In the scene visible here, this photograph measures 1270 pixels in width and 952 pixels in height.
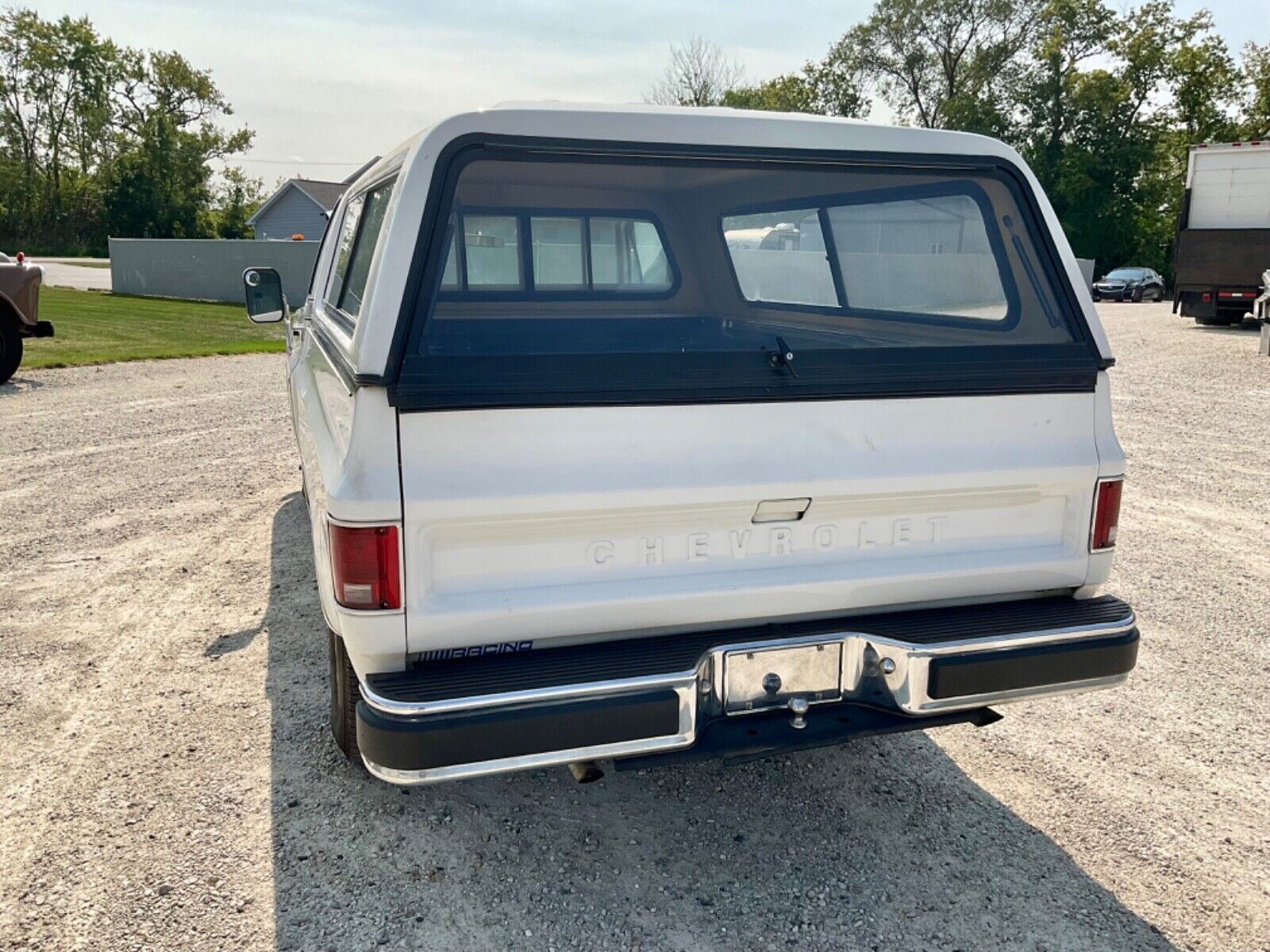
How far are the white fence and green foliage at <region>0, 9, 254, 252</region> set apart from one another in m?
24.6

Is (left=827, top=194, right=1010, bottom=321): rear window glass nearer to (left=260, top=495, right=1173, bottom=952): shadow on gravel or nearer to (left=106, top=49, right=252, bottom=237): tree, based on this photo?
(left=260, top=495, right=1173, bottom=952): shadow on gravel

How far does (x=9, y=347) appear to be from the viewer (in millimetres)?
11156

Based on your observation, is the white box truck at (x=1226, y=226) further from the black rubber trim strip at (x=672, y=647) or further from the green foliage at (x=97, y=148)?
the green foliage at (x=97, y=148)

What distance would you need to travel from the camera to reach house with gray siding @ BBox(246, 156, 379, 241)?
47094mm

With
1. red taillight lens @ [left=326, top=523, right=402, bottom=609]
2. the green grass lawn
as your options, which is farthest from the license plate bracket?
the green grass lawn

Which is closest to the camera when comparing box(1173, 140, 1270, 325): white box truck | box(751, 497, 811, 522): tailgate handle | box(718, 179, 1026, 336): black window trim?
box(751, 497, 811, 522): tailgate handle

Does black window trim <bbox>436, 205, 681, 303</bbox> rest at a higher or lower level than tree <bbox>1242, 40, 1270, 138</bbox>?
lower

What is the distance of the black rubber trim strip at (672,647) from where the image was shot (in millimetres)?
2311

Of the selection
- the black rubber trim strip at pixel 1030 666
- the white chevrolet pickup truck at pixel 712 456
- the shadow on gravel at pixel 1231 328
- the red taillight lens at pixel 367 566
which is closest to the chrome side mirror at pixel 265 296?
the white chevrolet pickup truck at pixel 712 456

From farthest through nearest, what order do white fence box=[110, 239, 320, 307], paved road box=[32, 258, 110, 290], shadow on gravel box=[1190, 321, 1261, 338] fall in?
1. paved road box=[32, 258, 110, 290]
2. white fence box=[110, 239, 320, 307]
3. shadow on gravel box=[1190, 321, 1261, 338]

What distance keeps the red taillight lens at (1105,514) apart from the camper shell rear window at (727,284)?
0.31 m

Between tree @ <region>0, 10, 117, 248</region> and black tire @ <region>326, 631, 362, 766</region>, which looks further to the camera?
tree @ <region>0, 10, 117, 248</region>

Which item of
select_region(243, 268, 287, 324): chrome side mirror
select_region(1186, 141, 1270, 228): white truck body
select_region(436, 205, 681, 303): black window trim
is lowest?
select_region(243, 268, 287, 324): chrome side mirror

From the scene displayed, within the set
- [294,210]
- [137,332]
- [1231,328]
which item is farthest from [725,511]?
[294,210]
